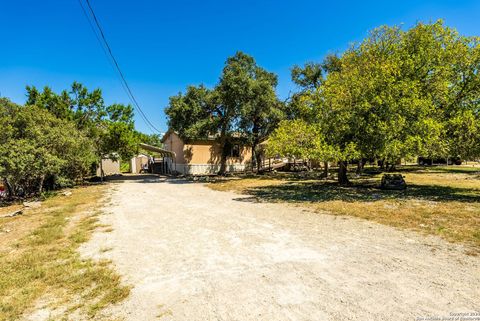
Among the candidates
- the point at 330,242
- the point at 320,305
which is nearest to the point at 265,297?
the point at 320,305

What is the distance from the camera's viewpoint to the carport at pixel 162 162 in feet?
105

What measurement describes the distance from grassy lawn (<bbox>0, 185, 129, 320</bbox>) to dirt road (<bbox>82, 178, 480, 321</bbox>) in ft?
1.11

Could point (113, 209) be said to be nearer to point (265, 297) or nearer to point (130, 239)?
point (130, 239)

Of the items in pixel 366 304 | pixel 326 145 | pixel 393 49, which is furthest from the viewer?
pixel 393 49

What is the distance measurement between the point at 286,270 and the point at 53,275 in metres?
4.14

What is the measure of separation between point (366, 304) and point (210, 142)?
27811mm

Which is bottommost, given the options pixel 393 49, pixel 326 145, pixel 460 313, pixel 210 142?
pixel 460 313

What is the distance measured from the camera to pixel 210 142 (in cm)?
3075

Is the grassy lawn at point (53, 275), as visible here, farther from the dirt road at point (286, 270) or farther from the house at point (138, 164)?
the house at point (138, 164)

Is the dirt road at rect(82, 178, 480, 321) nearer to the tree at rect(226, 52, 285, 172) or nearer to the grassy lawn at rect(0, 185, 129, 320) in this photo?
the grassy lawn at rect(0, 185, 129, 320)

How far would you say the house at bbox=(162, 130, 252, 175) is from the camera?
97.6 ft

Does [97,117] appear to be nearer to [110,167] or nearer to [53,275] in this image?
[110,167]

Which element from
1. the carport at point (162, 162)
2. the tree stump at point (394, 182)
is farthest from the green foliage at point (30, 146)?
the tree stump at point (394, 182)

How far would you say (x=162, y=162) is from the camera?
3694cm
